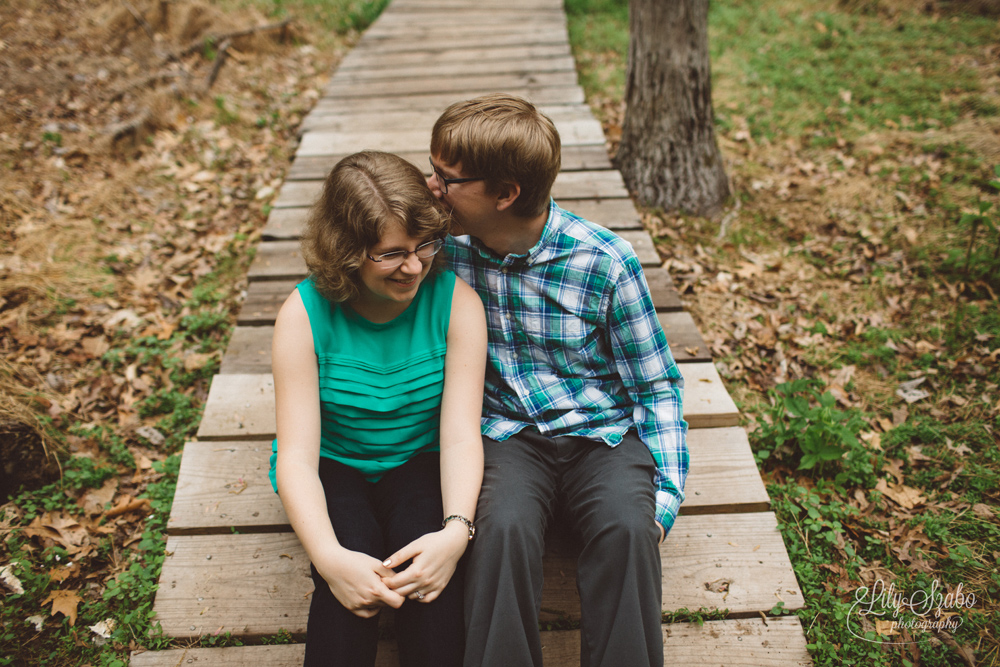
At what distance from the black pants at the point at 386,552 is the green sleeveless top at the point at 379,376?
73mm

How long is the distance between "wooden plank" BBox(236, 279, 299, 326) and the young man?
1.39 meters

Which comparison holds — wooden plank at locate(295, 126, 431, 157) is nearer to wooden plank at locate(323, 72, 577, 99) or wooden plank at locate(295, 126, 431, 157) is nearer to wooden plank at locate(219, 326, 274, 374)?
wooden plank at locate(323, 72, 577, 99)

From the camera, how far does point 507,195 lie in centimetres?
196

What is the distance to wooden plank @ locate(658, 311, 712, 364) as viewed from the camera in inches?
115

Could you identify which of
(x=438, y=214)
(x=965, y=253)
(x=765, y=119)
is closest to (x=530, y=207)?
(x=438, y=214)

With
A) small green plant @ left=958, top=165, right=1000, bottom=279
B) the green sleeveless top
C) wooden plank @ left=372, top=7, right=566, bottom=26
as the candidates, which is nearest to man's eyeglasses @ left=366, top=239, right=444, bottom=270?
the green sleeveless top

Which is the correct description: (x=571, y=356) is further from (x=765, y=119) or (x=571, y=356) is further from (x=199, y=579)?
(x=765, y=119)

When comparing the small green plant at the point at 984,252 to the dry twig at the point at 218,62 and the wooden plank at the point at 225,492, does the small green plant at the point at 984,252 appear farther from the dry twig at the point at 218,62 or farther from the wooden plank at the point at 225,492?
the dry twig at the point at 218,62

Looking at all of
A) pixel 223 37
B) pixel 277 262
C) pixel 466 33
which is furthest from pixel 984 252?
pixel 223 37

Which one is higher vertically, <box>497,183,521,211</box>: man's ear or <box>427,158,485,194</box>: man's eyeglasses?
<box>427,158,485,194</box>: man's eyeglasses

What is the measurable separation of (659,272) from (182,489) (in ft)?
8.50

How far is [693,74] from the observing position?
3689 mm

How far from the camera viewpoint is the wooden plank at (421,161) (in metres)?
4.02

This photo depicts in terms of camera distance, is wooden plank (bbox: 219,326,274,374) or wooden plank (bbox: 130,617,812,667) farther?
wooden plank (bbox: 219,326,274,374)
